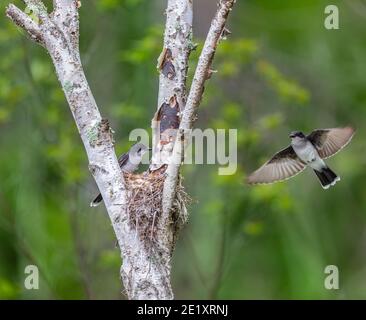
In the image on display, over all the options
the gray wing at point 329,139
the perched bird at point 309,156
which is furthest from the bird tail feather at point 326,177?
the gray wing at point 329,139

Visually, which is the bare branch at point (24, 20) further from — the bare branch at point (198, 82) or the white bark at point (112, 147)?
the bare branch at point (198, 82)

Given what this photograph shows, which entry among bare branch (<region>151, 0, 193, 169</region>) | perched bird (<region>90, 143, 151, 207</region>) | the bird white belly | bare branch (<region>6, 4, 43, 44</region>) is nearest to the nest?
bare branch (<region>151, 0, 193, 169</region>)

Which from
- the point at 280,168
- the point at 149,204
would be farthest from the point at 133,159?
the point at 149,204

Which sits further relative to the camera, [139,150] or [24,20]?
[139,150]

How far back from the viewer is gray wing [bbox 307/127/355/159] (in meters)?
6.66

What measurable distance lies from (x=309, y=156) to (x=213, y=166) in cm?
333

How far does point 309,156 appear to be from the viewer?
22.7ft

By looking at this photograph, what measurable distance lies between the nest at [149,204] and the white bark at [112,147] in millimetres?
20

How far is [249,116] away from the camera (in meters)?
9.84

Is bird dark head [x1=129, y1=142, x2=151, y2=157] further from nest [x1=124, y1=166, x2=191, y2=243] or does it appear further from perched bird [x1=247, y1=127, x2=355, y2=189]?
nest [x1=124, y1=166, x2=191, y2=243]

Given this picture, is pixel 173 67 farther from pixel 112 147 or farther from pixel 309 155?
pixel 309 155

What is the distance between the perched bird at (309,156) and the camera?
22.2ft
